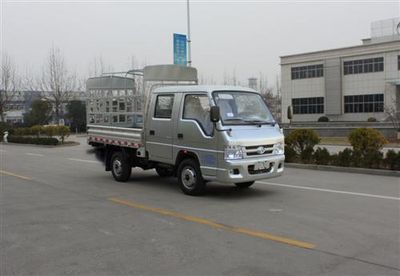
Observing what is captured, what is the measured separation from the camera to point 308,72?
6662 cm

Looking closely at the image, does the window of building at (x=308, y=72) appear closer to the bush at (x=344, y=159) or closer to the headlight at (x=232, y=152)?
the bush at (x=344, y=159)

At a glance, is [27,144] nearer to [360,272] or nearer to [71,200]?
[71,200]

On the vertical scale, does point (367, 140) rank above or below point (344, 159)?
above

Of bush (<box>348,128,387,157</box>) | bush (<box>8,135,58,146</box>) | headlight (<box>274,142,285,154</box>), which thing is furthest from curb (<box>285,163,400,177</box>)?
bush (<box>8,135,58,146</box>)

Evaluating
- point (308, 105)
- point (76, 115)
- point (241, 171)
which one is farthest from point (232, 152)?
point (308, 105)

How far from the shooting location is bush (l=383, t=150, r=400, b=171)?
13099mm

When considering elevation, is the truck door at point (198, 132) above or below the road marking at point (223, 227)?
above

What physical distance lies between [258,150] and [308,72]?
196 feet

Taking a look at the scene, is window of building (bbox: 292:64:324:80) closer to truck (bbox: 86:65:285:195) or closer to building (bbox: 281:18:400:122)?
building (bbox: 281:18:400:122)

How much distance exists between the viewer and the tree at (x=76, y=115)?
2276 inches

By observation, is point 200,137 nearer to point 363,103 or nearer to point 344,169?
point 344,169

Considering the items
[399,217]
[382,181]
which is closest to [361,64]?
[382,181]

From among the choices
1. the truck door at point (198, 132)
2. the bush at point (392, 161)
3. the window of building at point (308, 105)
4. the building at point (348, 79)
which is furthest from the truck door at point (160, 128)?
the window of building at point (308, 105)

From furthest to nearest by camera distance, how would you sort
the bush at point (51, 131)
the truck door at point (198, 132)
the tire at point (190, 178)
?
the bush at point (51, 131) < the tire at point (190, 178) < the truck door at point (198, 132)
